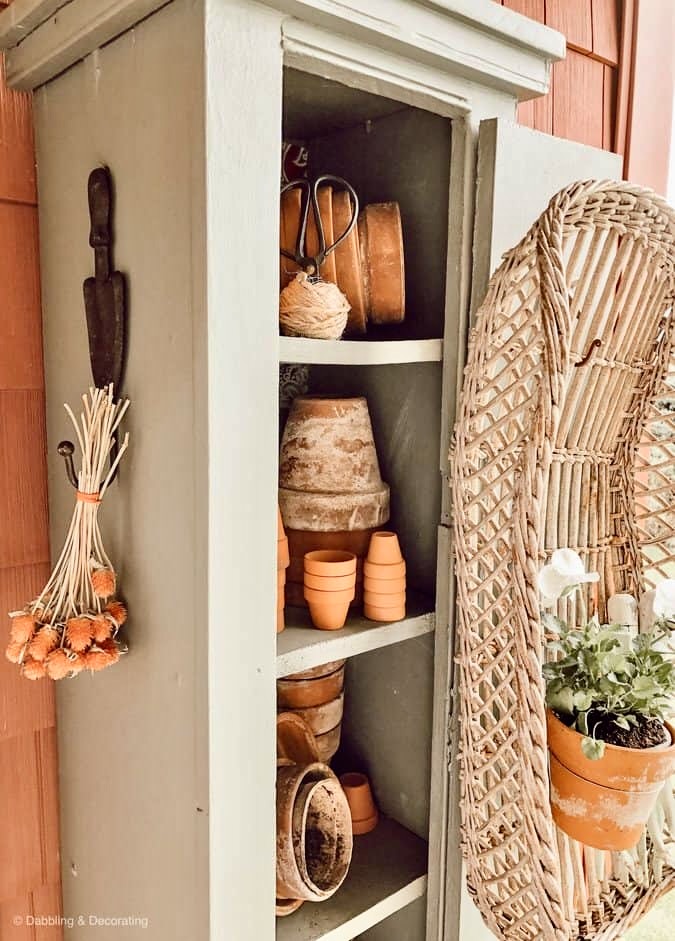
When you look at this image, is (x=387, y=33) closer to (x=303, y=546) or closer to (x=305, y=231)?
(x=305, y=231)

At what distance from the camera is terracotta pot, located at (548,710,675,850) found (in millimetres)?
935

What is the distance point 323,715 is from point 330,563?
0.32 meters

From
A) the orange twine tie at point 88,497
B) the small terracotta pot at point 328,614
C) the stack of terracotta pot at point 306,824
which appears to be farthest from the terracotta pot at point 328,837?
the orange twine tie at point 88,497

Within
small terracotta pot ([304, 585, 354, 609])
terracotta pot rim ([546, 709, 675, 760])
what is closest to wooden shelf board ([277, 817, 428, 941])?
→ terracotta pot rim ([546, 709, 675, 760])

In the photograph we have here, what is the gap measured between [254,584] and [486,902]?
60 centimetres

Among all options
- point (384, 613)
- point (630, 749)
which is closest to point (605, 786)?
point (630, 749)

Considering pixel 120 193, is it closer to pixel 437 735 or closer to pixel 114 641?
pixel 114 641

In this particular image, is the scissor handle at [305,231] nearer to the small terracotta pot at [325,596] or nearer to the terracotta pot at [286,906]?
the small terracotta pot at [325,596]

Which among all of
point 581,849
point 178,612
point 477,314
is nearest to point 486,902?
point 581,849

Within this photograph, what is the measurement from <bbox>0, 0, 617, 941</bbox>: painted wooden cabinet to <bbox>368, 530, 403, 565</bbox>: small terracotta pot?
0.26ft

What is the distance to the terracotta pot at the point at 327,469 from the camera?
109 centimetres

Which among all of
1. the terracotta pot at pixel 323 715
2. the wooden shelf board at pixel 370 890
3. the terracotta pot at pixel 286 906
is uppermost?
the terracotta pot at pixel 323 715

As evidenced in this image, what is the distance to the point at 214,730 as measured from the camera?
83 centimetres

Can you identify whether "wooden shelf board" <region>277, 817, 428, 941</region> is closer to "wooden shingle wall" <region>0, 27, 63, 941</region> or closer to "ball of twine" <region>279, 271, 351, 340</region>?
"wooden shingle wall" <region>0, 27, 63, 941</region>
